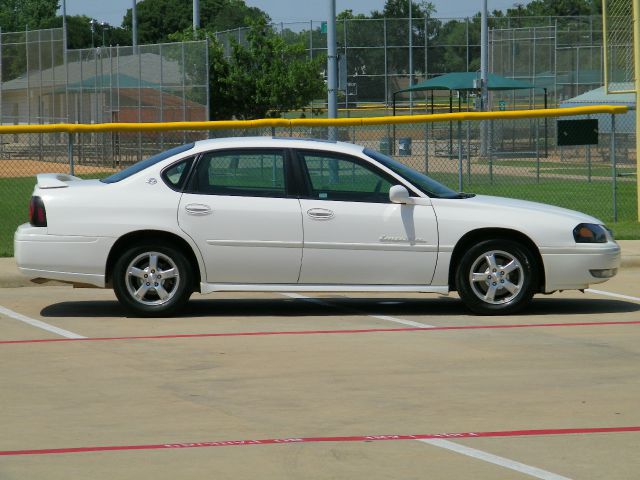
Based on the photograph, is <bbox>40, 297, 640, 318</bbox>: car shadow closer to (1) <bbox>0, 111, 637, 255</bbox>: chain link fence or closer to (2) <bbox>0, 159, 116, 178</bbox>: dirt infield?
(1) <bbox>0, 111, 637, 255</bbox>: chain link fence

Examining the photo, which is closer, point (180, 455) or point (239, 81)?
point (180, 455)

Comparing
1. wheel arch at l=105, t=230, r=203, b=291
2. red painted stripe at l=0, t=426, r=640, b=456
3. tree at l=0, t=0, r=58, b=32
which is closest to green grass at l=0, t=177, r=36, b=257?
wheel arch at l=105, t=230, r=203, b=291

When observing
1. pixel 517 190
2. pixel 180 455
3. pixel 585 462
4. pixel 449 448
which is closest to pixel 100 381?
pixel 180 455

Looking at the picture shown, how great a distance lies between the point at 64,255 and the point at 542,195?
12.7m

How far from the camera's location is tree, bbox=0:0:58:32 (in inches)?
4697

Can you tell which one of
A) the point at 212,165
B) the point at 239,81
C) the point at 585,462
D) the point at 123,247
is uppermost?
the point at 239,81

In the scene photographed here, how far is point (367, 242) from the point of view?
35.8 feet

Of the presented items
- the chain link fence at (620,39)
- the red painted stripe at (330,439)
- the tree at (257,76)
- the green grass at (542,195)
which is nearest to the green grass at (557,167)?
the green grass at (542,195)

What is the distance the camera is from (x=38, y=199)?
11.0 metres

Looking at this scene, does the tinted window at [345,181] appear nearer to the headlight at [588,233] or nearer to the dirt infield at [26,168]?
the headlight at [588,233]

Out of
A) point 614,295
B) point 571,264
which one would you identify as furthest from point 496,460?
point 614,295

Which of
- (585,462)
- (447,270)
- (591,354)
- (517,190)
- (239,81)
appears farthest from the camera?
(239,81)

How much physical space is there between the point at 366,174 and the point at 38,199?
9.29 ft

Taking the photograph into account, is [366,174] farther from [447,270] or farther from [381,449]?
[381,449]
